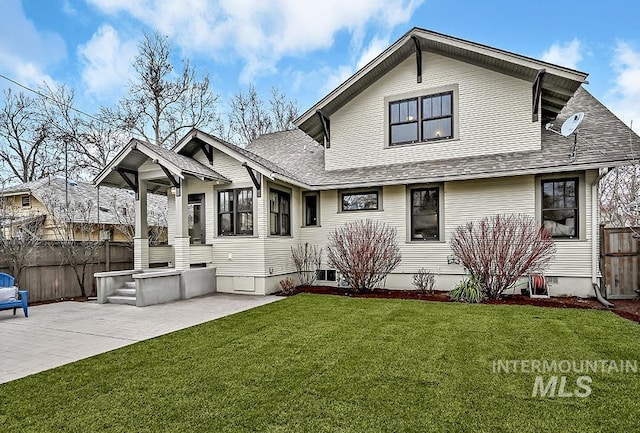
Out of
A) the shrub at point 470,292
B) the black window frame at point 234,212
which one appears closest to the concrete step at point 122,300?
the black window frame at point 234,212

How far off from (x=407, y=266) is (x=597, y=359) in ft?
19.2

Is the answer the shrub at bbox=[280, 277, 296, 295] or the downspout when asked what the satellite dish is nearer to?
the downspout

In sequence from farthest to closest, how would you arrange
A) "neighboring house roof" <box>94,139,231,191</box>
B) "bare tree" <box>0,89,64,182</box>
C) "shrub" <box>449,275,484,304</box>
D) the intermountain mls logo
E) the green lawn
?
"bare tree" <box>0,89,64,182</box>
"neighboring house roof" <box>94,139,231,191</box>
"shrub" <box>449,275,484,304</box>
the intermountain mls logo
the green lawn

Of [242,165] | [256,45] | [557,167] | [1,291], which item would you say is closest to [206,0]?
[256,45]

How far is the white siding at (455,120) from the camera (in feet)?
30.8

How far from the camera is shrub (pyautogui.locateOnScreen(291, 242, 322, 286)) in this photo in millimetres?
11125

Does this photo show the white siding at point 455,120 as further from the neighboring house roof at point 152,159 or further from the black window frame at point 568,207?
the neighboring house roof at point 152,159

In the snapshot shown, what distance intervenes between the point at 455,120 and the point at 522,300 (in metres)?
5.08

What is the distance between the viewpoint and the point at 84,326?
6496 millimetres

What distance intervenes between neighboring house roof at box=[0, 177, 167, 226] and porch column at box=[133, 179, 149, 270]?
17.7ft

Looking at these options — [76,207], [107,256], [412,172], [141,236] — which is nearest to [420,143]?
[412,172]

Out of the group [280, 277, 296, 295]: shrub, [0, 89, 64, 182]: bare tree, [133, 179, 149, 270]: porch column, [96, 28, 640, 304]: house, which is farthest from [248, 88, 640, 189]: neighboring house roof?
[0, 89, 64, 182]: bare tree

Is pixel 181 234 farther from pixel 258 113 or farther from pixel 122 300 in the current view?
pixel 258 113

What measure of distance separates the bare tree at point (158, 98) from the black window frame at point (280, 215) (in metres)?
11.7
